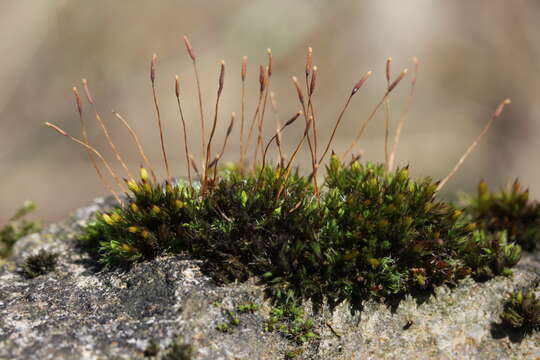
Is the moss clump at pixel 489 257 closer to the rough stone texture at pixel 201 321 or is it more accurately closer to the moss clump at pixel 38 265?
the rough stone texture at pixel 201 321

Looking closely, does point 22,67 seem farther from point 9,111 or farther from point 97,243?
point 97,243

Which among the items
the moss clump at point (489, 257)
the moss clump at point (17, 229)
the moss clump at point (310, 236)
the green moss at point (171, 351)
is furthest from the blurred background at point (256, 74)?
the green moss at point (171, 351)

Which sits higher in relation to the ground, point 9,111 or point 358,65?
point 358,65

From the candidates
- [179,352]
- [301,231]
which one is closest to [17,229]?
[179,352]

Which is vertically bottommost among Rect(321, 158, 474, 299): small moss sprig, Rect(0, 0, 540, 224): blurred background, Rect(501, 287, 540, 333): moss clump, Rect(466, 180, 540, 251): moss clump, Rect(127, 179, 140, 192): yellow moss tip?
Rect(501, 287, 540, 333): moss clump

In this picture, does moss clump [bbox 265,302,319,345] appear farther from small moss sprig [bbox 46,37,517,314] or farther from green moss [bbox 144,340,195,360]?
green moss [bbox 144,340,195,360]

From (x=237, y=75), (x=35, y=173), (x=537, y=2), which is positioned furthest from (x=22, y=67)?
(x=537, y=2)

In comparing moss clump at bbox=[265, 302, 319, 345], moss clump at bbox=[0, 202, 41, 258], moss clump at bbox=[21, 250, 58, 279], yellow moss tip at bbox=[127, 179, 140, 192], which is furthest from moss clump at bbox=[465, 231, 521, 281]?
moss clump at bbox=[0, 202, 41, 258]

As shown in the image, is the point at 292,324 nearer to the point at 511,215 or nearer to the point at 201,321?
the point at 201,321
